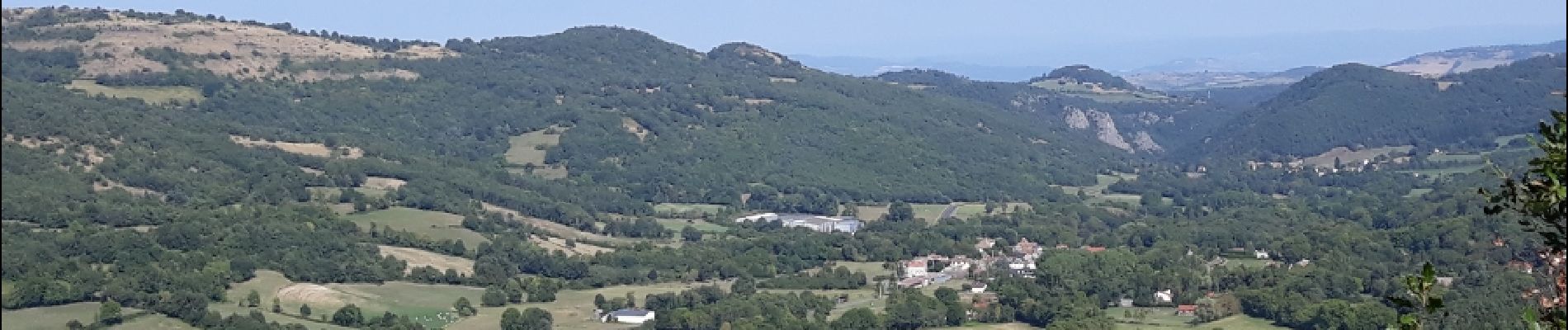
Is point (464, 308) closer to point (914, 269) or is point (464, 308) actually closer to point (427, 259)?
point (427, 259)

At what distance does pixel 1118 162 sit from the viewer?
5044 inches

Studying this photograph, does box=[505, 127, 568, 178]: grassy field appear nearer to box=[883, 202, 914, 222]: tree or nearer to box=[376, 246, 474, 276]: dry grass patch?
box=[883, 202, 914, 222]: tree

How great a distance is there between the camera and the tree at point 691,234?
80188mm

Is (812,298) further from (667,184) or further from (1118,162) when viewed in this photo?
(1118,162)

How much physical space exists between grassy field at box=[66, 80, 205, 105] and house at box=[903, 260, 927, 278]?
43.3 meters

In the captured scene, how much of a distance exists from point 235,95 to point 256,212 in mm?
35366

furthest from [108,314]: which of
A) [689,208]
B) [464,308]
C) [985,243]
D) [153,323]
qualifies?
[689,208]

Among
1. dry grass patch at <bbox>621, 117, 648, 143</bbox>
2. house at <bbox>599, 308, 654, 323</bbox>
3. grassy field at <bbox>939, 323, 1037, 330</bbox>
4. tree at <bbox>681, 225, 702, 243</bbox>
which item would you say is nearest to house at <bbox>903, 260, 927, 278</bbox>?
tree at <bbox>681, 225, 702, 243</bbox>

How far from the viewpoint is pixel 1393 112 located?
419 feet

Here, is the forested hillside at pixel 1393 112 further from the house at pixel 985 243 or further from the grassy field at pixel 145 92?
the grassy field at pixel 145 92

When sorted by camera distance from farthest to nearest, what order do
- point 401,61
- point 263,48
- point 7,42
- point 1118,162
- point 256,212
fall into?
point 1118,162
point 401,61
point 263,48
point 7,42
point 256,212

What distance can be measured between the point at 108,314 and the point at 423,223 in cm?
2711

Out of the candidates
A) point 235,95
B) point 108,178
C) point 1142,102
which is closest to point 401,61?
point 235,95

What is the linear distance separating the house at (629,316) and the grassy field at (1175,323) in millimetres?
15150
